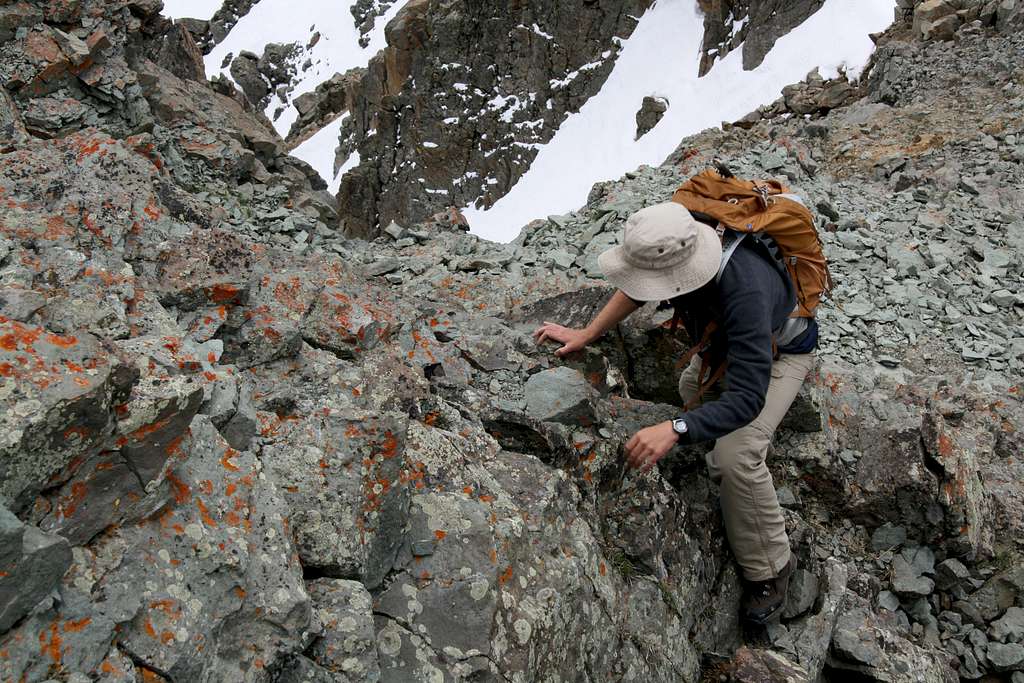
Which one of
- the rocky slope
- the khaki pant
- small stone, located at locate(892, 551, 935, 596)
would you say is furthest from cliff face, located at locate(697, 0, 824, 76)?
the khaki pant

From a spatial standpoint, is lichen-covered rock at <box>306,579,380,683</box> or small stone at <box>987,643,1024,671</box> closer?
lichen-covered rock at <box>306,579,380,683</box>

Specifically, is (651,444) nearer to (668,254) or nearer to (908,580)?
(668,254)

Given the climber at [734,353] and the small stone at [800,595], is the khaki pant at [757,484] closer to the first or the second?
the climber at [734,353]

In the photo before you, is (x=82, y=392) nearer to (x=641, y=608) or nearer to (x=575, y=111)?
(x=641, y=608)

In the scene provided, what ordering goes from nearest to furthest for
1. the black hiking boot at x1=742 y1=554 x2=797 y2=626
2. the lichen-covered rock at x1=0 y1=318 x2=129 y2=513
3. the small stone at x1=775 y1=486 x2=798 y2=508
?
the lichen-covered rock at x1=0 y1=318 x2=129 y2=513 < the black hiking boot at x1=742 y1=554 x2=797 y2=626 < the small stone at x1=775 y1=486 x2=798 y2=508

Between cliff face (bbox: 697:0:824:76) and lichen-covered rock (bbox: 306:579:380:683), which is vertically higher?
lichen-covered rock (bbox: 306:579:380:683)

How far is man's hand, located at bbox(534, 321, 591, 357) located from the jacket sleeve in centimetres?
188

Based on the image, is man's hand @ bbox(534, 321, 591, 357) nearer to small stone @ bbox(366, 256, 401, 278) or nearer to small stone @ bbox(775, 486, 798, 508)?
small stone @ bbox(775, 486, 798, 508)


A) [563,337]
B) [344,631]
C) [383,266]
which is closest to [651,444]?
[563,337]

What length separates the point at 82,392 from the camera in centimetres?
307

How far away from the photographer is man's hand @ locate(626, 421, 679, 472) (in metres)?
4.85

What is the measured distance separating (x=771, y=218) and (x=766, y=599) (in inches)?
121

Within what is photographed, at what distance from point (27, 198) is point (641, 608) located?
5.99m

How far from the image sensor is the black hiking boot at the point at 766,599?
5.74m
